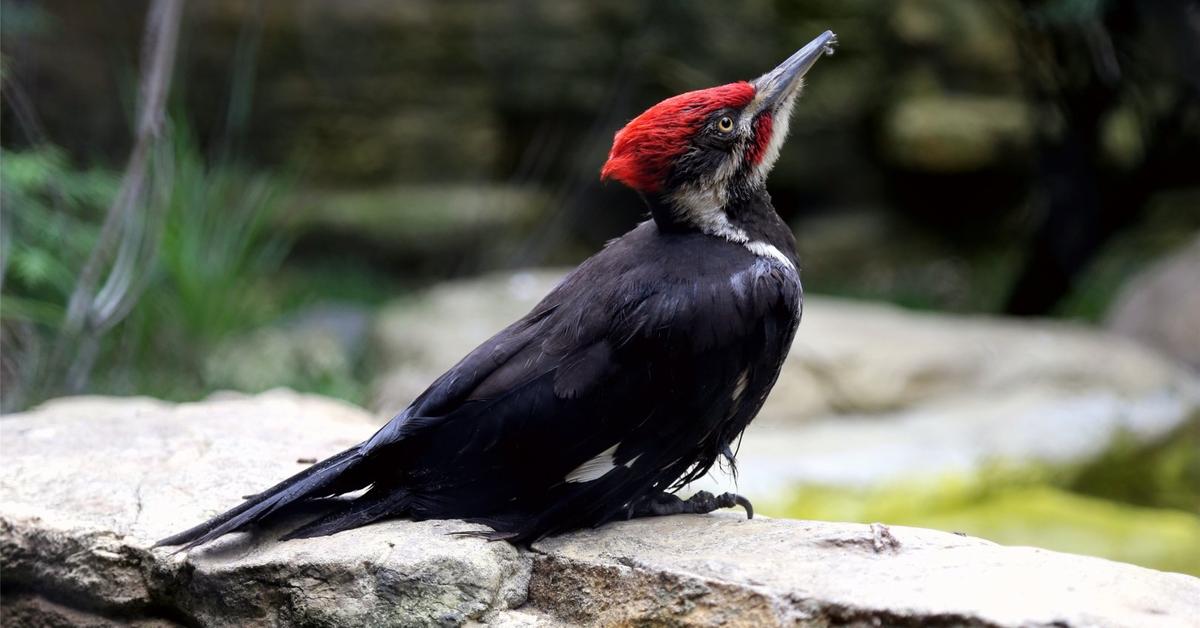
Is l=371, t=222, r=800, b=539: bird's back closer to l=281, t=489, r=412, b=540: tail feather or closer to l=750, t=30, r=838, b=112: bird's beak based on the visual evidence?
l=281, t=489, r=412, b=540: tail feather

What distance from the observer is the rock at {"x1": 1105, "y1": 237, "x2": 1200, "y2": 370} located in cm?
604

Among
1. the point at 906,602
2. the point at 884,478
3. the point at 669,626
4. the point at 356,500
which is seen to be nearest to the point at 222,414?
the point at 356,500

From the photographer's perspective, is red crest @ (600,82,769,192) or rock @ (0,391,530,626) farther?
red crest @ (600,82,769,192)

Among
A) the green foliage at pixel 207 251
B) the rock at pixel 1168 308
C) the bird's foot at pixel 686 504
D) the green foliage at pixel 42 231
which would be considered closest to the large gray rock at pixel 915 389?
the rock at pixel 1168 308

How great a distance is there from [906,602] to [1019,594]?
192mm

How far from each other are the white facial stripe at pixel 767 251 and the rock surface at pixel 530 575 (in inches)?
21.4

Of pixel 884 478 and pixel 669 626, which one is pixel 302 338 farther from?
pixel 669 626

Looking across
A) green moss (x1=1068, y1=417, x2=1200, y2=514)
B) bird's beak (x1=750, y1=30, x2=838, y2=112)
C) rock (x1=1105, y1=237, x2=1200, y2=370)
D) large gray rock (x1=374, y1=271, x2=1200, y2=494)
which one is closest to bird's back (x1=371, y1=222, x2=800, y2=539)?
bird's beak (x1=750, y1=30, x2=838, y2=112)

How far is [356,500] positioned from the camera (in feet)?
Result: 8.29

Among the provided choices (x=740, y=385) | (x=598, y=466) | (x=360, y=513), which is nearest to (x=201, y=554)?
(x=360, y=513)

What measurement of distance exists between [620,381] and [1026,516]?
2661 mm

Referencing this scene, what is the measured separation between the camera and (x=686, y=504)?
2.66 metres

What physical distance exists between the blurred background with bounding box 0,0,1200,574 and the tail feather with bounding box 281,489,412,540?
2214 mm

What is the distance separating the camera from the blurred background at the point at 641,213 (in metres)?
4.75
